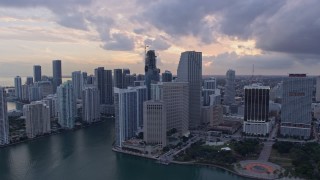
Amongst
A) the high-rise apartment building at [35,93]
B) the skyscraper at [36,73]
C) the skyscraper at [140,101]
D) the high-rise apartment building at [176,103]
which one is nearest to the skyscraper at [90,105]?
the skyscraper at [140,101]

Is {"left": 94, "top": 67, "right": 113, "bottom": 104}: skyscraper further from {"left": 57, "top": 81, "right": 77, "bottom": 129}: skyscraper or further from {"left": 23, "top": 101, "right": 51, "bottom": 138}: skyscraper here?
{"left": 23, "top": 101, "right": 51, "bottom": 138}: skyscraper

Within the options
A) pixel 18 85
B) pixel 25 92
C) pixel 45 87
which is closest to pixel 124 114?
pixel 45 87

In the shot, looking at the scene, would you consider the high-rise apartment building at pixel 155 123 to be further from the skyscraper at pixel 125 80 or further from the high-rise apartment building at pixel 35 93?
the high-rise apartment building at pixel 35 93

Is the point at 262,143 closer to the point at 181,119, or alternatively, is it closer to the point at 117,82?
the point at 181,119

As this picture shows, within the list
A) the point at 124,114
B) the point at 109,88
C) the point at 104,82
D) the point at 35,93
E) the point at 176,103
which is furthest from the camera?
the point at 35,93

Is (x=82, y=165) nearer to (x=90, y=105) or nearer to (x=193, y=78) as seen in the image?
(x=193, y=78)
